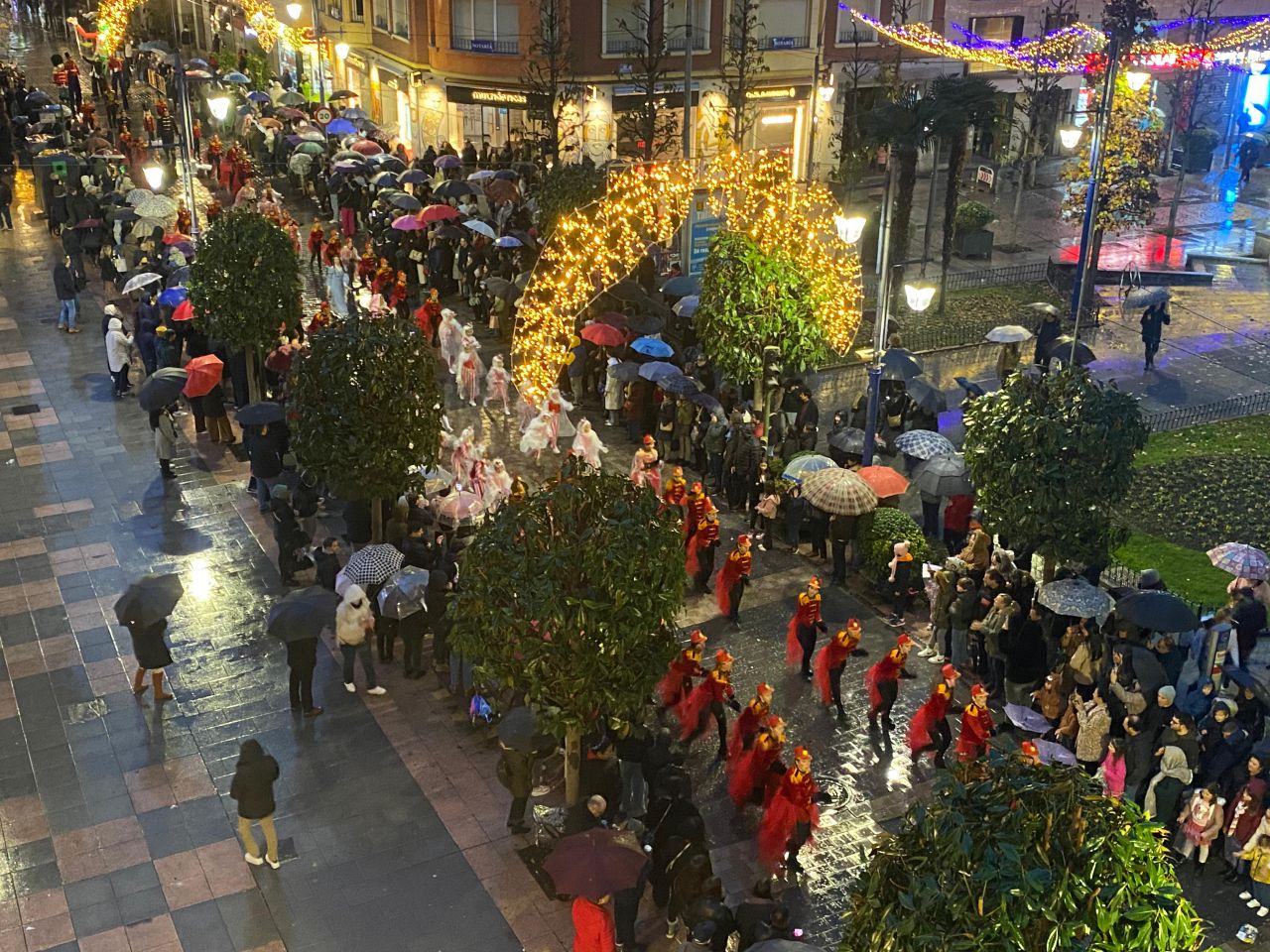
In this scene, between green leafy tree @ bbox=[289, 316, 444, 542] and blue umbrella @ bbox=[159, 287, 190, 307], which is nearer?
green leafy tree @ bbox=[289, 316, 444, 542]

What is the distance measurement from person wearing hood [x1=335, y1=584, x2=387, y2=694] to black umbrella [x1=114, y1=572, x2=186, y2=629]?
1768mm

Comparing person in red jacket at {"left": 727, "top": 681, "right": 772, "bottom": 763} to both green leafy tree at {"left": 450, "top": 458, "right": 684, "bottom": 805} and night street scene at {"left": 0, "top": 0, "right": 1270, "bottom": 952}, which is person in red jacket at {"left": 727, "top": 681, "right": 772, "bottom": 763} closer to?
night street scene at {"left": 0, "top": 0, "right": 1270, "bottom": 952}

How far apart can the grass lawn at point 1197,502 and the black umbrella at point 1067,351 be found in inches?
69.5

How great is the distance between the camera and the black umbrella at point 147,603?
15492mm

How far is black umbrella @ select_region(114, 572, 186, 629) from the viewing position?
15492 mm

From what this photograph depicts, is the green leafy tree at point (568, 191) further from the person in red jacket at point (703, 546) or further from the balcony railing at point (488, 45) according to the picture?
the balcony railing at point (488, 45)

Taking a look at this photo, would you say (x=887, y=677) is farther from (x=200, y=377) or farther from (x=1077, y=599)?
(x=200, y=377)

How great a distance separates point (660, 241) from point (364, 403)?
9551mm

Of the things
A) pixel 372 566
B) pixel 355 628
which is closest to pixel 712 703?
pixel 355 628

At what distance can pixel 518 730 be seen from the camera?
1386 cm

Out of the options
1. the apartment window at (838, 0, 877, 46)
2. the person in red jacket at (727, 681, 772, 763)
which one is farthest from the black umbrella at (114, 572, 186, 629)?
the apartment window at (838, 0, 877, 46)

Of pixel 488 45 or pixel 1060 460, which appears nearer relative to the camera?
pixel 1060 460

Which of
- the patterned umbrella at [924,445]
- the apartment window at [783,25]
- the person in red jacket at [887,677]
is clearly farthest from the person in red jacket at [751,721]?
the apartment window at [783,25]

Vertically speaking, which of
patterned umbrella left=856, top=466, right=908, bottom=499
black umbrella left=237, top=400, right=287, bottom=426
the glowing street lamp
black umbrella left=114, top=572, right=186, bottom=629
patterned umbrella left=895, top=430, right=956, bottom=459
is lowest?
black umbrella left=114, top=572, right=186, bottom=629
